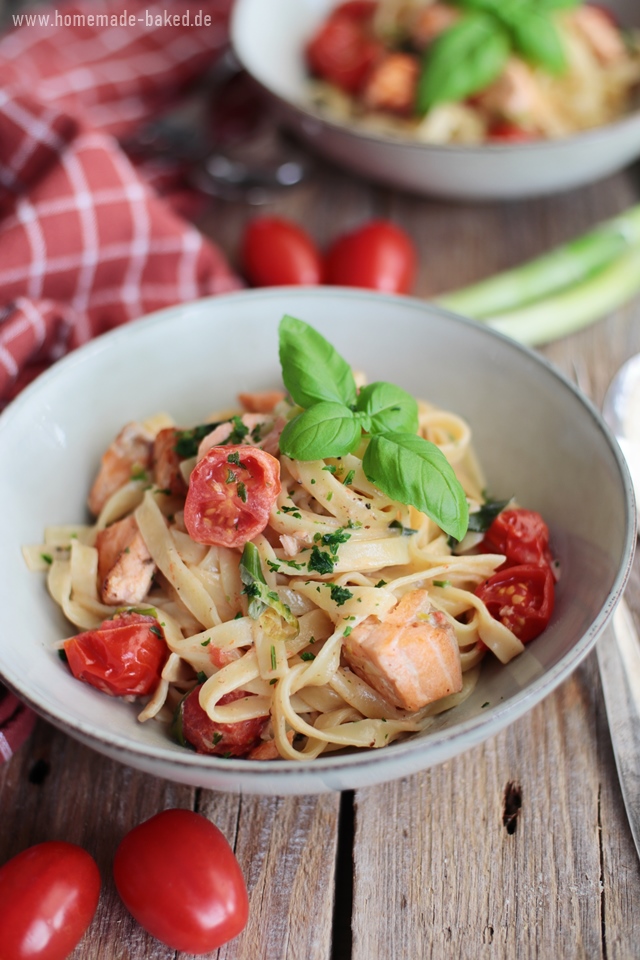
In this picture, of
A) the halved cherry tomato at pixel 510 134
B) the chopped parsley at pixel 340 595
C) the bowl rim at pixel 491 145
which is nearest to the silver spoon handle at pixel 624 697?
the chopped parsley at pixel 340 595

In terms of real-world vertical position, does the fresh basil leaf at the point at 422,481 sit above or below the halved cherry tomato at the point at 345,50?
below

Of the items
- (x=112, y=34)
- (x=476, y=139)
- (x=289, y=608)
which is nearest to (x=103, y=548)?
(x=289, y=608)

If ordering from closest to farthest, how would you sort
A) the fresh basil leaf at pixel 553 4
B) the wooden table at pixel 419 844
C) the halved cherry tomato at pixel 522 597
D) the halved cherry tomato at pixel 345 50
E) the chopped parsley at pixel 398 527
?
the wooden table at pixel 419 844 → the halved cherry tomato at pixel 522 597 → the chopped parsley at pixel 398 527 → the fresh basil leaf at pixel 553 4 → the halved cherry tomato at pixel 345 50

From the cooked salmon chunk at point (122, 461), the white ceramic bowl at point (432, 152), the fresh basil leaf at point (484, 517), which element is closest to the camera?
the fresh basil leaf at point (484, 517)

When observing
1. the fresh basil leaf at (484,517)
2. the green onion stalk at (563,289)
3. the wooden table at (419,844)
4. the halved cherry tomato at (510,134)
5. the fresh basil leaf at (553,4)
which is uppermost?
the fresh basil leaf at (553,4)

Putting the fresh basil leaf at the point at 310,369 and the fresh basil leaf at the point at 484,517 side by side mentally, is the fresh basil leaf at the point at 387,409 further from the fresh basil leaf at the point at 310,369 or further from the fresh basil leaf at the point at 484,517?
the fresh basil leaf at the point at 484,517

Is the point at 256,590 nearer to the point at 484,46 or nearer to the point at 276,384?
the point at 276,384

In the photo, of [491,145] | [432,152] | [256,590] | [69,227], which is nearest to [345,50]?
[432,152]
